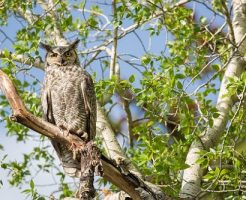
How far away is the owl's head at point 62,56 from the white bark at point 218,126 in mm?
1337

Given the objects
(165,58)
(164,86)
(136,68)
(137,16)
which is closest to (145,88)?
(164,86)

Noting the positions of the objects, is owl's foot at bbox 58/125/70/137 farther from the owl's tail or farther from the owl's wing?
the owl's wing

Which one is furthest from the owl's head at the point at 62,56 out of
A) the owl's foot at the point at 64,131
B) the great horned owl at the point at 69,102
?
the owl's foot at the point at 64,131

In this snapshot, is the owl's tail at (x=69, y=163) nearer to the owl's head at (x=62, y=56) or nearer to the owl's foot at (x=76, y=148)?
the owl's foot at (x=76, y=148)

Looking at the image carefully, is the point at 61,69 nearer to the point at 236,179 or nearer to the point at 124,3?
the point at 124,3

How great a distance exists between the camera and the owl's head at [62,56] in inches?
196

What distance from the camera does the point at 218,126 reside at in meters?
5.28

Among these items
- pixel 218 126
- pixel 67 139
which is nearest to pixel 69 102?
pixel 67 139

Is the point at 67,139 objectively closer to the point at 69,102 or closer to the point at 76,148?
the point at 76,148

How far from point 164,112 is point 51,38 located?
2160mm

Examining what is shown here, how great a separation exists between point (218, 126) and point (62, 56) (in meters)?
1.57

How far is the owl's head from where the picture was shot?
497 centimetres

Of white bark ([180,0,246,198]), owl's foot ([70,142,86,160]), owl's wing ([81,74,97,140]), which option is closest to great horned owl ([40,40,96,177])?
owl's wing ([81,74,97,140])

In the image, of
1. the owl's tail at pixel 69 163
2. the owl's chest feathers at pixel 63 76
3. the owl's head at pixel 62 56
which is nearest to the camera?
the owl's tail at pixel 69 163
